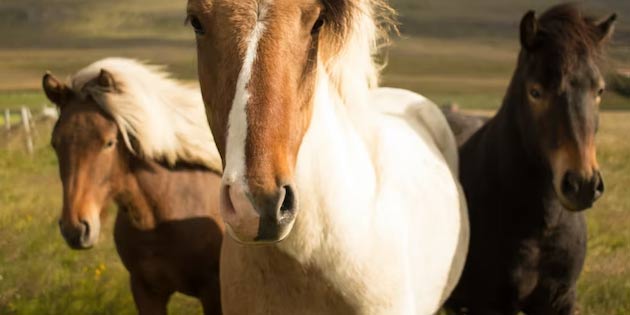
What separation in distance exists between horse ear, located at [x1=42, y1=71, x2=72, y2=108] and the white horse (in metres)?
2.14

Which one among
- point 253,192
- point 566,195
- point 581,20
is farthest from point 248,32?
point 581,20

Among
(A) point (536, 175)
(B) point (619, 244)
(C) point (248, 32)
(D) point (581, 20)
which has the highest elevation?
(C) point (248, 32)

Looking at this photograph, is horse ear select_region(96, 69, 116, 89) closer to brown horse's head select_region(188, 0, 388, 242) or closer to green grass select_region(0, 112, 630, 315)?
green grass select_region(0, 112, 630, 315)

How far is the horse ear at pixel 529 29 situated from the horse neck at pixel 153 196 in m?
2.10

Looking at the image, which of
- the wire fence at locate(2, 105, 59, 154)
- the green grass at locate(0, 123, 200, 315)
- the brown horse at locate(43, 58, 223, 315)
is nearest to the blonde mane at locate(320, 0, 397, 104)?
the brown horse at locate(43, 58, 223, 315)

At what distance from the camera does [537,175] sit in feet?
13.9

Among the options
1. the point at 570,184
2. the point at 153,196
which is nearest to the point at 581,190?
the point at 570,184

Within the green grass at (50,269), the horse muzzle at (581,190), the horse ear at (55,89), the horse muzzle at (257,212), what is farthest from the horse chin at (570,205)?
the green grass at (50,269)

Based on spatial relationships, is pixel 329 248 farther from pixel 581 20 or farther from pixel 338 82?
pixel 581 20

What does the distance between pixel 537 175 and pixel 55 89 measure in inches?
111

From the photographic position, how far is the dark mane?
155 inches

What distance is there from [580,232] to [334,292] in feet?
6.48

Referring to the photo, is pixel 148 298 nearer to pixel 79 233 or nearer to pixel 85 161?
pixel 79 233

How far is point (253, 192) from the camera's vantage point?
2.35m
